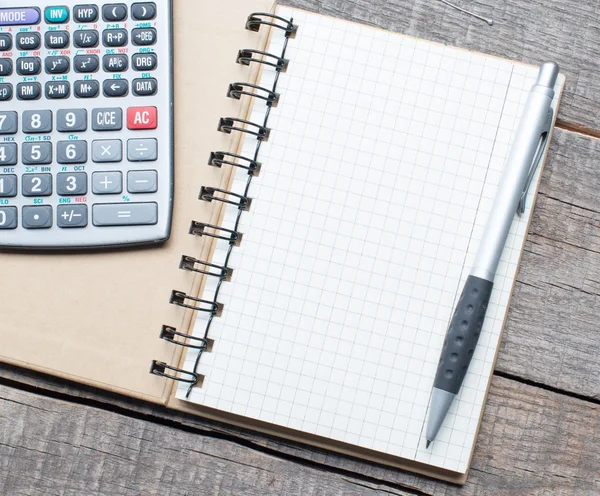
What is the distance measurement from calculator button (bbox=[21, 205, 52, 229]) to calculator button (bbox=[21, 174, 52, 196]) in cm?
1

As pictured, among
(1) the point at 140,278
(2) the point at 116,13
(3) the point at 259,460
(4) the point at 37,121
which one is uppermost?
(2) the point at 116,13

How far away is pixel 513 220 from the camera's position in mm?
514

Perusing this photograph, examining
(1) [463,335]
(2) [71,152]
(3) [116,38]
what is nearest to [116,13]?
(3) [116,38]

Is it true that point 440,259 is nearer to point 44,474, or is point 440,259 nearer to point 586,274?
point 586,274

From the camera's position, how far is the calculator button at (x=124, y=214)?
1.66 feet

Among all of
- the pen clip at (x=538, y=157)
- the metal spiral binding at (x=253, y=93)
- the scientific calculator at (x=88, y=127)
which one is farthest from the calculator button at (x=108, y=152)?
the pen clip at (x=538, y=157)

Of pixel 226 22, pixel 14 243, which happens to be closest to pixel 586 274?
pixel 226 22

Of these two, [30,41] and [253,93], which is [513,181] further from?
[30,41]

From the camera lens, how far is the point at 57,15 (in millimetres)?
523

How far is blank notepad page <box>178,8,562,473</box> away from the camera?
1.65ft

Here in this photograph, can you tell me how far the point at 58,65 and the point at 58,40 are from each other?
22 mm

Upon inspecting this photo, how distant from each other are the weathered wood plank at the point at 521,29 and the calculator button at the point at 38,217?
0.91ft

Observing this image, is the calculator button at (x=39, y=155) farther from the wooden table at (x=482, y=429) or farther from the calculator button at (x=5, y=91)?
the wooden table at (x=482, y=429)

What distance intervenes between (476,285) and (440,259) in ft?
0.12
